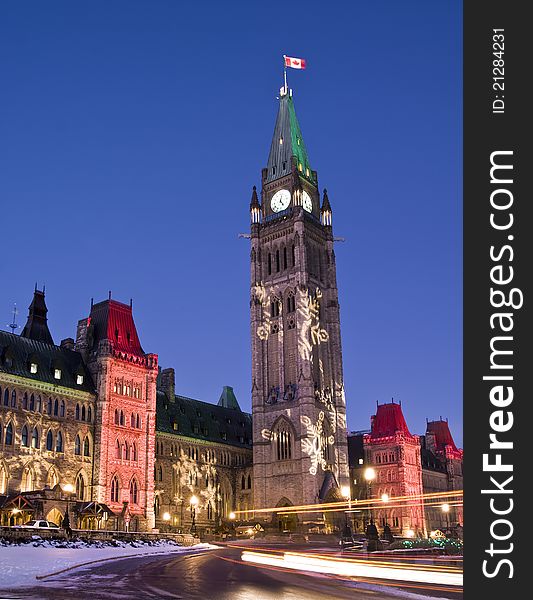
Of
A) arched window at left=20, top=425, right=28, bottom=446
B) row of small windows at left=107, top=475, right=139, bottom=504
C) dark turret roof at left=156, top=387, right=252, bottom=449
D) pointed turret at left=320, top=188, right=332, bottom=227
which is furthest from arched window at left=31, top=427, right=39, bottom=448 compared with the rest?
pointed turret at left=320, top=188, right=332, bottom=227

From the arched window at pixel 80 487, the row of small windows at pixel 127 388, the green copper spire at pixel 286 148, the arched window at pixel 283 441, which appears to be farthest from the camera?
the green copper spire at pixel 286 148

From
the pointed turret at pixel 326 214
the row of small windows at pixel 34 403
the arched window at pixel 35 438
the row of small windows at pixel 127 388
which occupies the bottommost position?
the arched window at pixel 35 438

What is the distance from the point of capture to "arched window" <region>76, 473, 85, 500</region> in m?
76.6

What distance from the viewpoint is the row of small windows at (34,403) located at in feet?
236

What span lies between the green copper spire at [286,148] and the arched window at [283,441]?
4094cm

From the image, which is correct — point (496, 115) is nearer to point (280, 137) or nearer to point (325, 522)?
point (325, 522)

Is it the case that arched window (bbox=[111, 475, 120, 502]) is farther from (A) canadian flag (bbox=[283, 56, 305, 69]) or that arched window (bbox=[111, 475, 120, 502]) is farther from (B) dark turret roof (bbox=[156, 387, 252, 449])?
(A) canadian flag (bbox=[283, 56, 305, 69])

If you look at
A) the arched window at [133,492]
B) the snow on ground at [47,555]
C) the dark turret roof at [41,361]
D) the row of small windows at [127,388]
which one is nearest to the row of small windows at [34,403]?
the dark turret roof at [41,361]

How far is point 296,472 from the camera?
102 m

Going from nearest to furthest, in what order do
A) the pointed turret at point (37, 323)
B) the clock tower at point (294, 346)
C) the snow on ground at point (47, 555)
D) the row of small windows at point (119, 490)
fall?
1. the snow on ground at point (47, 555)
2. the row of small windows at point (119, 490)
3. the pointed turret at point (37, 323)
4. the clock tower at point (294, 346)

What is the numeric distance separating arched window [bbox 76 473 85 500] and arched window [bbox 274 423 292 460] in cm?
3461

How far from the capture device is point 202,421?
110625 millimetres

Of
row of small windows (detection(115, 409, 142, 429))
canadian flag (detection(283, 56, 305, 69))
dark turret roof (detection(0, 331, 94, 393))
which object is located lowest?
row of small windows (detection(115, 409, 142, 429))

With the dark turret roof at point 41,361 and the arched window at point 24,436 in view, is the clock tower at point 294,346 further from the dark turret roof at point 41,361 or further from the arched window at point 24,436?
the arched window at point 24,436
